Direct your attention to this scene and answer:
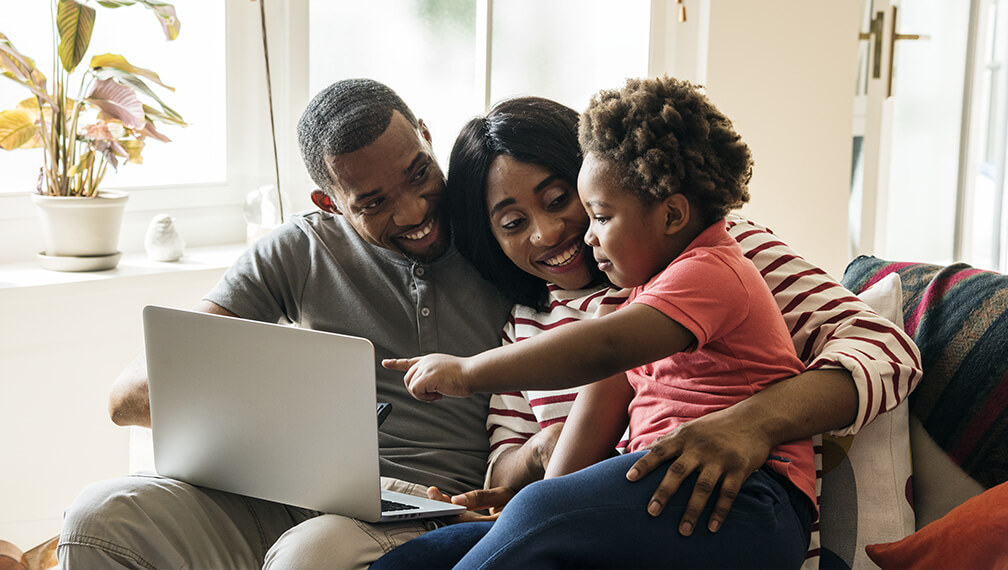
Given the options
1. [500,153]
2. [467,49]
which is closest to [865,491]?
[500,153]

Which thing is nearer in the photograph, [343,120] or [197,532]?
[197,532]

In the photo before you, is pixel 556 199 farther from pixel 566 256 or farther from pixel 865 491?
pixel 865 491

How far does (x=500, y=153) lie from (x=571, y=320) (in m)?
0.29

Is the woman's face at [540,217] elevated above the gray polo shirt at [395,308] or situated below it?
above

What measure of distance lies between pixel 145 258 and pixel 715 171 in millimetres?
1582

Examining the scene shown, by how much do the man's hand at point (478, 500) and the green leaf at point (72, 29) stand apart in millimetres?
1207

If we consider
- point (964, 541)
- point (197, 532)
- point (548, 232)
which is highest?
point (548, 232)

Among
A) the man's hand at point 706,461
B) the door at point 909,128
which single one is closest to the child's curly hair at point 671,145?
the man's hand at point 706,461

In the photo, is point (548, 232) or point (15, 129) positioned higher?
point (15, 129)

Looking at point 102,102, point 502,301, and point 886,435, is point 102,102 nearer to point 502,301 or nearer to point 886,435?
point 502,301

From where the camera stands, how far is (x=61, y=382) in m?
2.01

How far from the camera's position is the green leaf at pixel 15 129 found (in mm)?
1878

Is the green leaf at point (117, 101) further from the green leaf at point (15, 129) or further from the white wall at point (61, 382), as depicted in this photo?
the white wall at point (61, 382)

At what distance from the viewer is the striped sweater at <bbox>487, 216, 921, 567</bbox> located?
1.21 m
